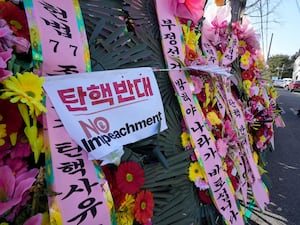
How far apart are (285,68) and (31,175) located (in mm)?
55879

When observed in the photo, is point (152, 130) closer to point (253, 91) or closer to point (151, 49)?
point (151, 49)

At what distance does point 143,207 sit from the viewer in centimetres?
102

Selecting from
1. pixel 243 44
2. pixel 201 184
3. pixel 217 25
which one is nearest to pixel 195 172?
pixel 201 184

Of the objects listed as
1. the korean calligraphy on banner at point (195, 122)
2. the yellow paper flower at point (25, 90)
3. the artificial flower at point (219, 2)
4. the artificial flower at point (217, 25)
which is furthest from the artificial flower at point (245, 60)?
the yellow paper flower at point (25, 90)

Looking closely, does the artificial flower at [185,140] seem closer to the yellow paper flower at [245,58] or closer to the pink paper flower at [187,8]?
the pink paper flower at [187,8]

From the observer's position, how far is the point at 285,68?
50.9 metres

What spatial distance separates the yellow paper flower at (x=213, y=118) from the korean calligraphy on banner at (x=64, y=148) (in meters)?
0.86

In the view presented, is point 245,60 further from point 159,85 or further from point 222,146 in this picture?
point 159,85

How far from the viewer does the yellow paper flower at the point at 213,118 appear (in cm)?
161

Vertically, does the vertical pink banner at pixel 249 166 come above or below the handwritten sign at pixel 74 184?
below

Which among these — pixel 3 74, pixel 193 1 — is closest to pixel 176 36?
pixel 193 1

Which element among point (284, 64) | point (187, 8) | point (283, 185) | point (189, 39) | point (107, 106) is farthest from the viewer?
point (284, 64)

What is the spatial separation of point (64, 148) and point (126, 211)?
32cm

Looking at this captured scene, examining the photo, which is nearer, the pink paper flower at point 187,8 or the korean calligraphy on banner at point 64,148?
the korean calligraphy on banner at point 64,148
